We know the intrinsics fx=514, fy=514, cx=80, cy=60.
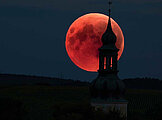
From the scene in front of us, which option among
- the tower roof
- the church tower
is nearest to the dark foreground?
the church tower

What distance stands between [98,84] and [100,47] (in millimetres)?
4589

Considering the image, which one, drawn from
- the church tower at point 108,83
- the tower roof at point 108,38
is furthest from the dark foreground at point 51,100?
the tower roof at point 108,38

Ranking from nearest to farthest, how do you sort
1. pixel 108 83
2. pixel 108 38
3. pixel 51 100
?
pixel 108 83 → pixel 108 38 → pixel 51 100

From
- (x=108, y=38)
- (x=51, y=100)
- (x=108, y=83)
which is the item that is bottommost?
(x=51, y=100)

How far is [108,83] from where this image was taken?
181 feet

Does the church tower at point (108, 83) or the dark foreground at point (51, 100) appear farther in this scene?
the dark foreground at point (51, 100)

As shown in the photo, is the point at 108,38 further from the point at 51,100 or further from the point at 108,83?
the point at 51,100

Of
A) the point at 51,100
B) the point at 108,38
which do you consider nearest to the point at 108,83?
the point at 108,38

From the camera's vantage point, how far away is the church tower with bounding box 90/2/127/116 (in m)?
55.5

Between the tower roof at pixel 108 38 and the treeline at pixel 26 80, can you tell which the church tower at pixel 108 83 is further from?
the treeline at pixel 26 80

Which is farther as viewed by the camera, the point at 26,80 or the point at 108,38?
the point at 26,80

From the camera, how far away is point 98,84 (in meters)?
55.4

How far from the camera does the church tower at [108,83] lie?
55.5 meters

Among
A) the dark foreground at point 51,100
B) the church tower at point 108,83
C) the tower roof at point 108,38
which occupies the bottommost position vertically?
the dark foreground at point 51,100
